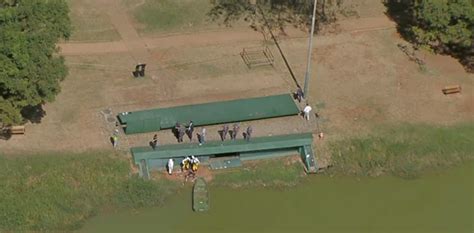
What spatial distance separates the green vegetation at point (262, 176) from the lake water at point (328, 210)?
0.46m

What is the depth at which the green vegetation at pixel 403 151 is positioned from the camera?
41.3 metres

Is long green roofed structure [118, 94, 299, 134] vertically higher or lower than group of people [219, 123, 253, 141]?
higher

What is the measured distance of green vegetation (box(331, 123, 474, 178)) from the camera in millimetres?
41344

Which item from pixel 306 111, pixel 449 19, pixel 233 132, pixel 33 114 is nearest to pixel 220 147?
pixel 233 132

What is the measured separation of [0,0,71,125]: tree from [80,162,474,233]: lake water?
25.0 feet

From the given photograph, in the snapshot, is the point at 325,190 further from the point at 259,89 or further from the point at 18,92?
the point at 18,92

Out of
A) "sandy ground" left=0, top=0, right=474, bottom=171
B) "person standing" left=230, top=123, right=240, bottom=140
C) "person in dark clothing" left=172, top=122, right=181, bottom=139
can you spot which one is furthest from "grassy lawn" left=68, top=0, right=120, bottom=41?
"person standing" left=230, top=123, right=240, bottom=140

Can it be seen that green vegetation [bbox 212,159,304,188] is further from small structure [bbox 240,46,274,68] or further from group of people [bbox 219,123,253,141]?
small structure [bbox 240,46,274,68]

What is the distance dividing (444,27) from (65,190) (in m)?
26.3

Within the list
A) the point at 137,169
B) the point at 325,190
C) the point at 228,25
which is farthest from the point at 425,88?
the point at 137,169

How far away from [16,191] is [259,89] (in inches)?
637

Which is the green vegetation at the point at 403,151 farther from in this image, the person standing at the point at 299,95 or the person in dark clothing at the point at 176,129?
the person in dark clothing at the point at 176,129

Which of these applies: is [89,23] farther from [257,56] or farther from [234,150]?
[234,150]

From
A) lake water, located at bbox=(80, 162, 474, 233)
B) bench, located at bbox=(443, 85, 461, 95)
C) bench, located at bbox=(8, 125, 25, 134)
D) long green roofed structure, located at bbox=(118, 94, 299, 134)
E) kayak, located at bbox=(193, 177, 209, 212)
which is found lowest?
lake water, located at bbox=(80, 162, 474, 233)
